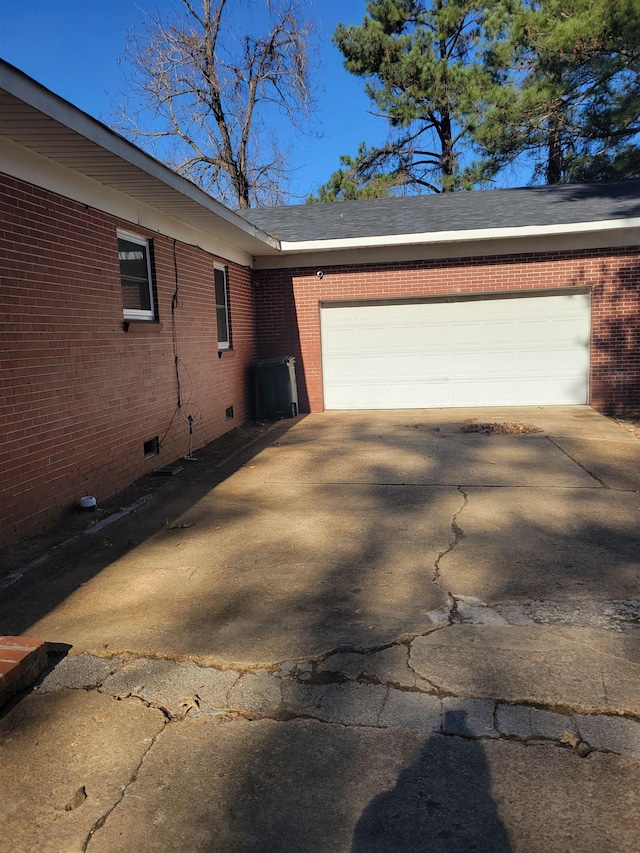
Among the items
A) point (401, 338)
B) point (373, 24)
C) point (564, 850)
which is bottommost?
point (564, 850)

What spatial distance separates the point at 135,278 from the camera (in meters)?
7.70

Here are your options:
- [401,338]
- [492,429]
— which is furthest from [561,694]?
[401,338]

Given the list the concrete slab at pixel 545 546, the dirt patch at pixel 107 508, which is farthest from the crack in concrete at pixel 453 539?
the dirt patch at pixel 107 508

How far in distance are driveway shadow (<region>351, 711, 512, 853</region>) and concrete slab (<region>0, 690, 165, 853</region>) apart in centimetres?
98

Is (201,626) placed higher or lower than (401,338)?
lower

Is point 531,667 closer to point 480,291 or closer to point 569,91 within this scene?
point 480,291

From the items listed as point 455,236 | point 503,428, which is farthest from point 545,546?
point 455,236

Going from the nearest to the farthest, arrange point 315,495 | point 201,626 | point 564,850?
1. point 564,850
2. point 201,626
3. point 315,495

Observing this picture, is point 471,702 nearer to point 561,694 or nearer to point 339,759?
point 561,694

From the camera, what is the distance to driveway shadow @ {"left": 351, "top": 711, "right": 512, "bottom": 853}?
6.73ft

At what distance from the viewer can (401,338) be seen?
12.4m

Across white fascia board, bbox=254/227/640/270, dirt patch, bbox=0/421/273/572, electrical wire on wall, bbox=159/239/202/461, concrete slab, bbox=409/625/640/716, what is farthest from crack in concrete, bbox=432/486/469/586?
white fascia board, bbox=254/227/640/270

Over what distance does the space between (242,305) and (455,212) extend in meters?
4.90

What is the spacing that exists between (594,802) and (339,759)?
0.94 meters
